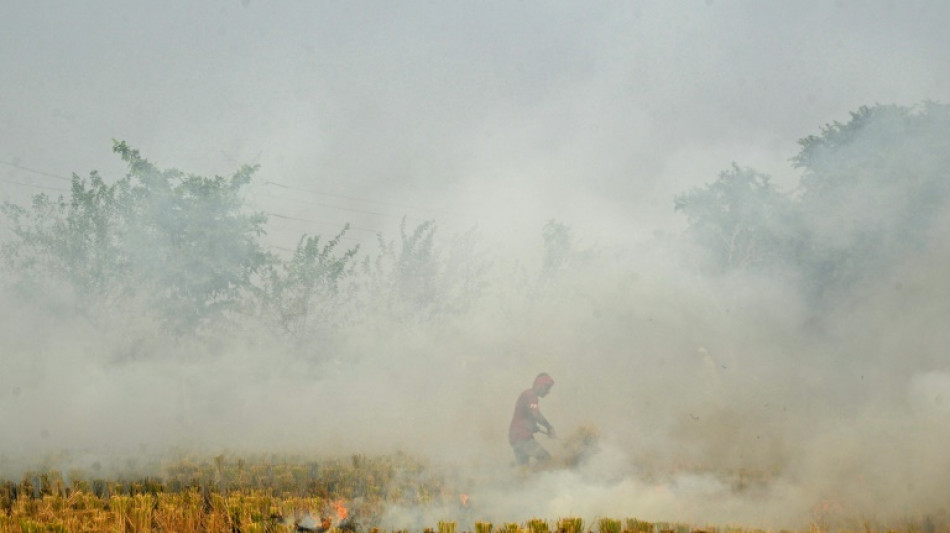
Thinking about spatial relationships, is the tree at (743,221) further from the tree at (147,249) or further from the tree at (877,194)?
the tree at (147,249)

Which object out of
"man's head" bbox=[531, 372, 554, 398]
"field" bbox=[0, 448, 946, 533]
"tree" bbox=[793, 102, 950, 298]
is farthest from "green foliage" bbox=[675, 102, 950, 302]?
"field" bbox=[0, 448, 946, 533]

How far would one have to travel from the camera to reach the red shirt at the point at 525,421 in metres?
12.3

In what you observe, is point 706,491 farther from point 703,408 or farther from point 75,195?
point 75,195

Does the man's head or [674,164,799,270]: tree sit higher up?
[674,164,799,270]: tree

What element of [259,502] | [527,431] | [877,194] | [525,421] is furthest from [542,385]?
[877,194]

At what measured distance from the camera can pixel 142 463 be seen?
1134 centimetres

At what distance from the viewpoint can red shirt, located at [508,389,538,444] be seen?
1230cm

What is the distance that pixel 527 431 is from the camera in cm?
1230

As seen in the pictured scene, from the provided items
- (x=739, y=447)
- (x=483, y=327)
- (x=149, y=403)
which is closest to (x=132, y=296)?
(x=149, y=403)

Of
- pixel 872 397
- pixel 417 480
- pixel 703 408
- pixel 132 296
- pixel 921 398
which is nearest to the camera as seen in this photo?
pixel 921 398

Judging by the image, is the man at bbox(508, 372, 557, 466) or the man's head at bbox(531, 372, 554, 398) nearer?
the man at bbox(508, 372, 557, 466)

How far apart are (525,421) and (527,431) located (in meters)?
0.16

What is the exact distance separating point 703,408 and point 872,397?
3242 mm

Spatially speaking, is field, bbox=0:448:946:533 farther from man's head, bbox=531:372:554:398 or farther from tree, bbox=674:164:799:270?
tree, bbox=674:164:799:270
